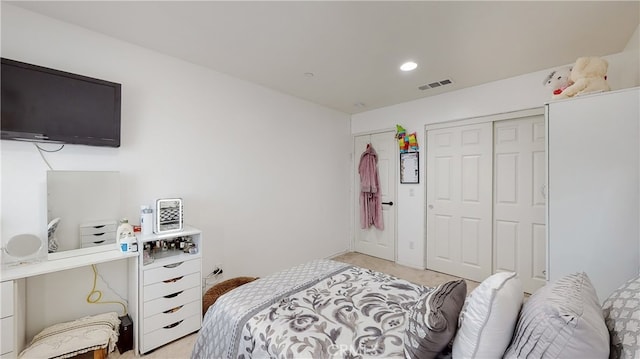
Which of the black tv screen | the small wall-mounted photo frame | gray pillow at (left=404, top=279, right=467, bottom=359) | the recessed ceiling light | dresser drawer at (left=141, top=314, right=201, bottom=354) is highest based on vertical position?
the recessed ceiling light

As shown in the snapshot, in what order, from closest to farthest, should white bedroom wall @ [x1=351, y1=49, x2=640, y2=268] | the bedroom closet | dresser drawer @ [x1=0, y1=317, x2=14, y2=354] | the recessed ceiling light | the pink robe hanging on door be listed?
1. dresser drawer @ [x1=0, y1=317, x2=14, y2=354]
2. white bedroom wall @ [x1=351, y1=49, x2=640, y2=268]
3. the recessed ceiling light
4. the bedroom closet
5. the pink robe hanging on door

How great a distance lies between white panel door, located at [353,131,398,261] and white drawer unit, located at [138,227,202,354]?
269 centimetres

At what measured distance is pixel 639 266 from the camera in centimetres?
151

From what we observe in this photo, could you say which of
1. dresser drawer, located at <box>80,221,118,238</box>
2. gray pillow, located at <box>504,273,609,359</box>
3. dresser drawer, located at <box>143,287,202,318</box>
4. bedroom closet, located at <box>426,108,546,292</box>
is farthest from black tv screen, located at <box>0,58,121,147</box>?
bedroom closet, located at <box>426,108,546,292</box>

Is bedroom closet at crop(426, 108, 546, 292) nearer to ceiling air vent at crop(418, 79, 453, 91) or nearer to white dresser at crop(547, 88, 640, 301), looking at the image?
ceiling air vent at crop(418, 79, 453, 91)

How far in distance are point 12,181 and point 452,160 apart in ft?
13.3

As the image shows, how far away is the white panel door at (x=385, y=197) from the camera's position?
3.86m

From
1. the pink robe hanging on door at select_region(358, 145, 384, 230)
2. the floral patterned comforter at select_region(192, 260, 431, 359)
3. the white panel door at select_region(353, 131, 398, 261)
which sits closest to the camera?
the floral patterned comforter at select_region(192, 260, 431, 359)

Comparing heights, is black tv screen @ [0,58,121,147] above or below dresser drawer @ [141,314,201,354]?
above

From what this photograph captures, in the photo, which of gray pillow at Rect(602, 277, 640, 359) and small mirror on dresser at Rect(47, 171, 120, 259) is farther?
small mirror on dresser at Rect(47, 171, 120, 259)

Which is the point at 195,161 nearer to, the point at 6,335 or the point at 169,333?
the point at 169,333

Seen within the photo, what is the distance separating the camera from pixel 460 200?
3.25 meters

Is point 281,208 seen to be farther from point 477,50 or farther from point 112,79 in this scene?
point 477,50

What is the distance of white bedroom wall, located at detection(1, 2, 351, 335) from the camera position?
1757 mm
